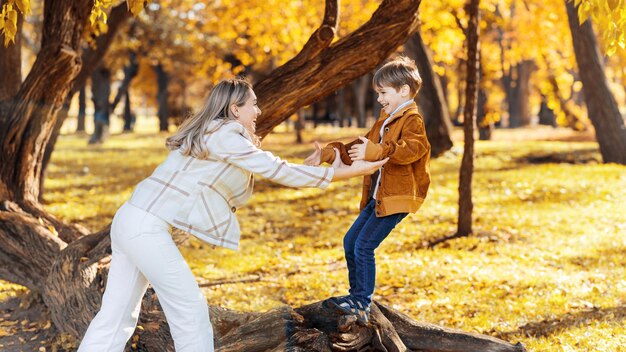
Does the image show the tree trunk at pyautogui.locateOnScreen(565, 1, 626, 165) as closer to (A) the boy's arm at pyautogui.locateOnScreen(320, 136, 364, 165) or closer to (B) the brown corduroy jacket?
(B) the brown corduroy jacket

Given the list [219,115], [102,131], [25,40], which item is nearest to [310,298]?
[219,115]

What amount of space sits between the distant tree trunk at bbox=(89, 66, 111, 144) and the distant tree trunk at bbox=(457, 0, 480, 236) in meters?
19.2

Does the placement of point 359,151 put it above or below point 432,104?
below

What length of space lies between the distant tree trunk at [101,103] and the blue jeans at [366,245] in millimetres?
23333

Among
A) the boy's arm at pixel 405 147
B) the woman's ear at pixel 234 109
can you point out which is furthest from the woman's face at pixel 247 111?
the boy's arm at pixel 405 147

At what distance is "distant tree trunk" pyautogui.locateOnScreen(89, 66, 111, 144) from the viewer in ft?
86.9

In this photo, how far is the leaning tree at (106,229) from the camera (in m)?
4.53

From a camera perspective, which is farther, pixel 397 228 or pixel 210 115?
pixel 397 228

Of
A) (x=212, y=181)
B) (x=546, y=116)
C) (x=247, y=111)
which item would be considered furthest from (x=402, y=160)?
(x=546, y=116)

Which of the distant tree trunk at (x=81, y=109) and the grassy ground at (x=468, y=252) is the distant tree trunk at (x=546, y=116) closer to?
the grassy ground at (x=468, y=252)

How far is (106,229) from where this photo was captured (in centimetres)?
654

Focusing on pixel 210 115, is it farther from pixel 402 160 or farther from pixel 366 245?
pixel 366 245

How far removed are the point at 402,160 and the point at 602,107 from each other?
43.2 ft

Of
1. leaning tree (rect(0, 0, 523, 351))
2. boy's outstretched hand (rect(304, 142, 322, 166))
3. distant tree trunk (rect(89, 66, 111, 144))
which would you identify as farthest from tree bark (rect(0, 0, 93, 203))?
distant tree trunk (rect(89, 66, 111, 144))
